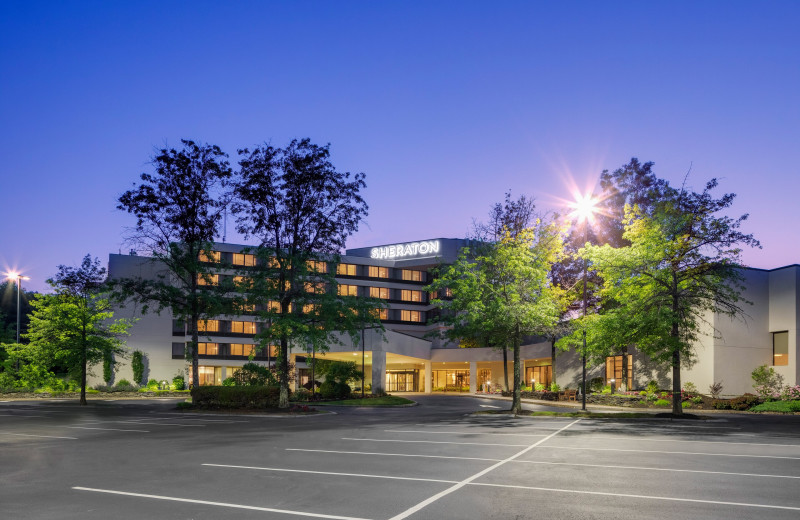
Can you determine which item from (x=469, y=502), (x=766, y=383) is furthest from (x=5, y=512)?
(x=766, y=383)

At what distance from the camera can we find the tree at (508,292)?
29797 mm

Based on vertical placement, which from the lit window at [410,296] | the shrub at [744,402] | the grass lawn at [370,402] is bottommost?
the grass lawn at [370,402]

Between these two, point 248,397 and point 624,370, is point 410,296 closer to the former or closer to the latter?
point 624,370

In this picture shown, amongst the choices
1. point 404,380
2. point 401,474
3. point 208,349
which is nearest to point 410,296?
point 404,380

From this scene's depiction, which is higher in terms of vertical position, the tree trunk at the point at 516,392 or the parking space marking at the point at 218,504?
the parking space marking at the point at 218,504

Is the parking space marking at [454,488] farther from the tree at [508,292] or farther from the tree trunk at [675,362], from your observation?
the tree trunk at [675,362]

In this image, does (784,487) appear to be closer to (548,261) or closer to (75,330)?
(548,261)

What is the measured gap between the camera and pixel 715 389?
38.4 meters

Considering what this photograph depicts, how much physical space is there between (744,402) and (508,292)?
1622 cm

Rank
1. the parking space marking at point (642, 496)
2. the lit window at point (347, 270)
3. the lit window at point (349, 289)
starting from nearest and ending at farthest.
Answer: the parking space marking at point (642, 496) → the lit window at point (349, 289) → the lit window at point (347, 270)

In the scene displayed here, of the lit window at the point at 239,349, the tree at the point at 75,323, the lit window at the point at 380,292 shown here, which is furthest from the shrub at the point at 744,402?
the lit window at the point at 239,349

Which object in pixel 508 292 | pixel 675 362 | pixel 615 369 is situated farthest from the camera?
pixel 615 369

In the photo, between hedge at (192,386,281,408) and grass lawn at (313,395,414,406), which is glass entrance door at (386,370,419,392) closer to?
grass lawn at (313,395,414,406)

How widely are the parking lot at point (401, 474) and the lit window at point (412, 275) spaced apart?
6878 cm
